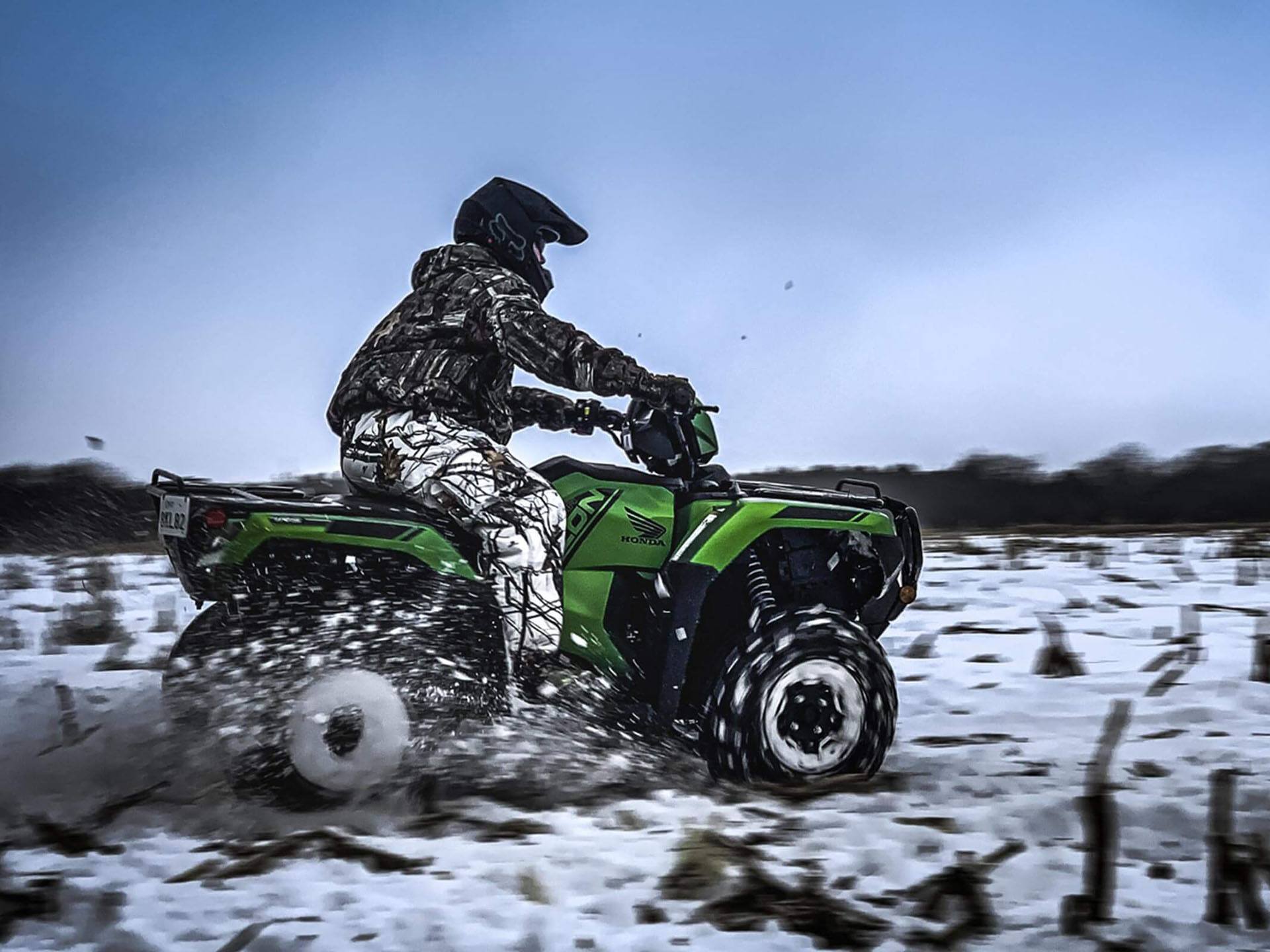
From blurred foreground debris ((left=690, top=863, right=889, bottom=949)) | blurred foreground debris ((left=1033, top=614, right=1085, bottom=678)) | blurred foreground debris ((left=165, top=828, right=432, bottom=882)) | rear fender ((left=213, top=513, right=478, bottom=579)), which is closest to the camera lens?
blurred foreground debris ((left=690, top=863, right=889, bottom=949))

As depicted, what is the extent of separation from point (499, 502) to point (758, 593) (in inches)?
36.1

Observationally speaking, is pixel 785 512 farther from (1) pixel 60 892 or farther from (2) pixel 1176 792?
(1) pixel 60 892

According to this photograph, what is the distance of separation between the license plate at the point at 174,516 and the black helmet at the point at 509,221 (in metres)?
1.26

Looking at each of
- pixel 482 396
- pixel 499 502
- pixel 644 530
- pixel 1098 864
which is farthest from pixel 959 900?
pixel 482 396

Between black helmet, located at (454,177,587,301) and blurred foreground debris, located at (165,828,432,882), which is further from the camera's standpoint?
black helmet, located at (454,177,587,301)

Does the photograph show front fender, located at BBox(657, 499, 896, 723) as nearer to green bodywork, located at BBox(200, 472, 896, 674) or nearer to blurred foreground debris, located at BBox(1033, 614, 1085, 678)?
green bodywork, located at BBox(200, 472, 896, 674)

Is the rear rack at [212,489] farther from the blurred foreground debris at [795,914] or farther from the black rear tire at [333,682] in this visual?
the blurred foreground debris at [795,914]

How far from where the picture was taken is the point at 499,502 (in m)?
3.63

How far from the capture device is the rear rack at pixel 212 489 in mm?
3500

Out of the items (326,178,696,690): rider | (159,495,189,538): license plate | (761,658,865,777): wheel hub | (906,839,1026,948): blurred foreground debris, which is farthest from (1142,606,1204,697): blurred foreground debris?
(159,495,189,538): license plate

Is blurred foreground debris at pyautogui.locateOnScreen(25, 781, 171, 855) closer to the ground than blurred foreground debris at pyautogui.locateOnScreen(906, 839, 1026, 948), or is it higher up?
closer to the ground

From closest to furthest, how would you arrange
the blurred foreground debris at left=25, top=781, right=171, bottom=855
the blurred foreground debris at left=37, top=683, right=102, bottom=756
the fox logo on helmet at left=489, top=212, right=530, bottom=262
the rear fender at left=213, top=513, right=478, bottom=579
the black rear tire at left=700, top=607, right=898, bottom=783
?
the blurred foreground debris at left=25, top=781, right=171, bottom=855 → the rear fender at left=213, top=513, right=478, bottom=579 → the black rear tire at left=700, top=607, right=898, bottom=783 → the fox logo on helmet at left=489, top=212, right=530, bottom=262 → the blurred foreground debris at left=37, top=683, right=102, bottom=756

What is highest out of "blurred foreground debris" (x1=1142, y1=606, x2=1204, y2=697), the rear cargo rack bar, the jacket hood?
the jacket hood

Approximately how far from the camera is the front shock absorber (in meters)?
3.94
